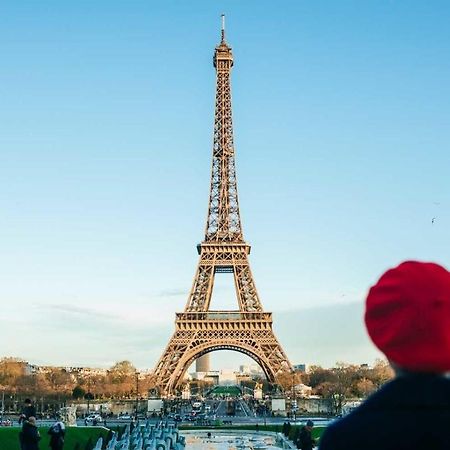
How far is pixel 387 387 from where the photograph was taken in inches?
85.7

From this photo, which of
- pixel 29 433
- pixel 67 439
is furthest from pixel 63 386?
pixel 29 433

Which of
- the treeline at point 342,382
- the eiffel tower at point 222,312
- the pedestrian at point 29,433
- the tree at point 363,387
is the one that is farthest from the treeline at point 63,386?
the pedestrian at point 29,433

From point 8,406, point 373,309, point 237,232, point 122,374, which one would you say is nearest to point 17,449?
point 373,309

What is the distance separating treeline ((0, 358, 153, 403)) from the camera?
82.6 meters

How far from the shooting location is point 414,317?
7.18 feet

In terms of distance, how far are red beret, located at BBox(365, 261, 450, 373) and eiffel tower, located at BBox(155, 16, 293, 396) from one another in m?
64.7

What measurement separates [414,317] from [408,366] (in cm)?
15

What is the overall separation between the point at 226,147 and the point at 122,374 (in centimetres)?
5004

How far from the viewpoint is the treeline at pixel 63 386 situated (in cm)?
8263

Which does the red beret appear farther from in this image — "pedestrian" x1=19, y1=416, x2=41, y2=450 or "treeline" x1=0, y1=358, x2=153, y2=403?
"treeline" x1=0, y1=358, x2=153, y2=403

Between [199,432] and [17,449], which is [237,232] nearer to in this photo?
[199,432]

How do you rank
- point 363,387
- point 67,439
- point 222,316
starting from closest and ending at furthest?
point 67,439 → point 222,316 → point 363,387

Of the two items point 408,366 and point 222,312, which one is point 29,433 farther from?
point 222,312

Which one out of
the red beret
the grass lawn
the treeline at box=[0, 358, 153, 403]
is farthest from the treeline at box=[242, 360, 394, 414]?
the red beret
